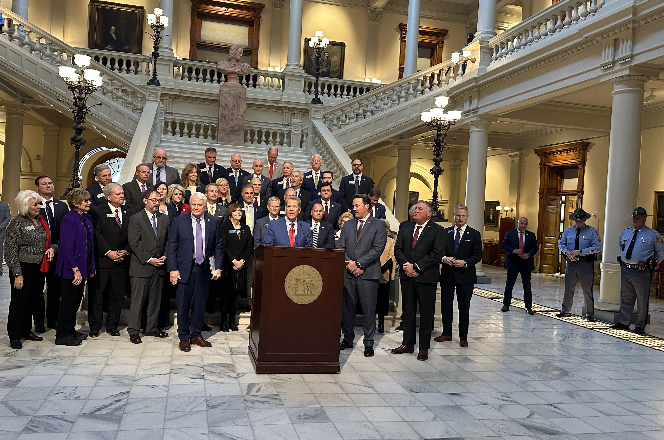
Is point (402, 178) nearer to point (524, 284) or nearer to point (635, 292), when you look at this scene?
point (524, 284)

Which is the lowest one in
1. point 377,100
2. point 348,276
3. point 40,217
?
point 348,276

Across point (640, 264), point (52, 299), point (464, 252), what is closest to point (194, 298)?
point (52, 299)

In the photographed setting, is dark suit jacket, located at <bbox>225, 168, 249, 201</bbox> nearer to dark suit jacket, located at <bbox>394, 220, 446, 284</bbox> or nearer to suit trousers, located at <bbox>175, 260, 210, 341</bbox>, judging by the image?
suit trousers, located at <bbox>175, 260, 210, 341</bbox>

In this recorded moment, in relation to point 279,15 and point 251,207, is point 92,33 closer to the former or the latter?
point 279,15

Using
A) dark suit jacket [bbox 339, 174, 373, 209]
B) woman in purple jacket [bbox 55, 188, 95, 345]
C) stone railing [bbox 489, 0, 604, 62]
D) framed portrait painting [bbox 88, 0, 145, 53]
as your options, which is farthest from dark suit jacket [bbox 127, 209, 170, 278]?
framed portrait painting [bbox 88, 0, 145, 53]

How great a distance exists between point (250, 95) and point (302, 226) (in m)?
12.2

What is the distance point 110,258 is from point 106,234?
27 centimetres

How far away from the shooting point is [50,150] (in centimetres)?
2012

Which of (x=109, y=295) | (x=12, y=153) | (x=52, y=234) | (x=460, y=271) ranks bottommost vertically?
(x=109, y=295)

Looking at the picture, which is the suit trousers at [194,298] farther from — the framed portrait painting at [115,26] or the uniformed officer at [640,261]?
the framed portrait painting at [115,26]

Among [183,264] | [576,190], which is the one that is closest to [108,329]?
[183,264]

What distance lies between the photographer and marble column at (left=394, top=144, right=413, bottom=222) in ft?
63.3

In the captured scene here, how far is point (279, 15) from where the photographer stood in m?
22.5

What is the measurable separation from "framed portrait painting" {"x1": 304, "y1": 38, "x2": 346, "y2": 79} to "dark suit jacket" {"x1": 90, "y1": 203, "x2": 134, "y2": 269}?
54.3 ft
